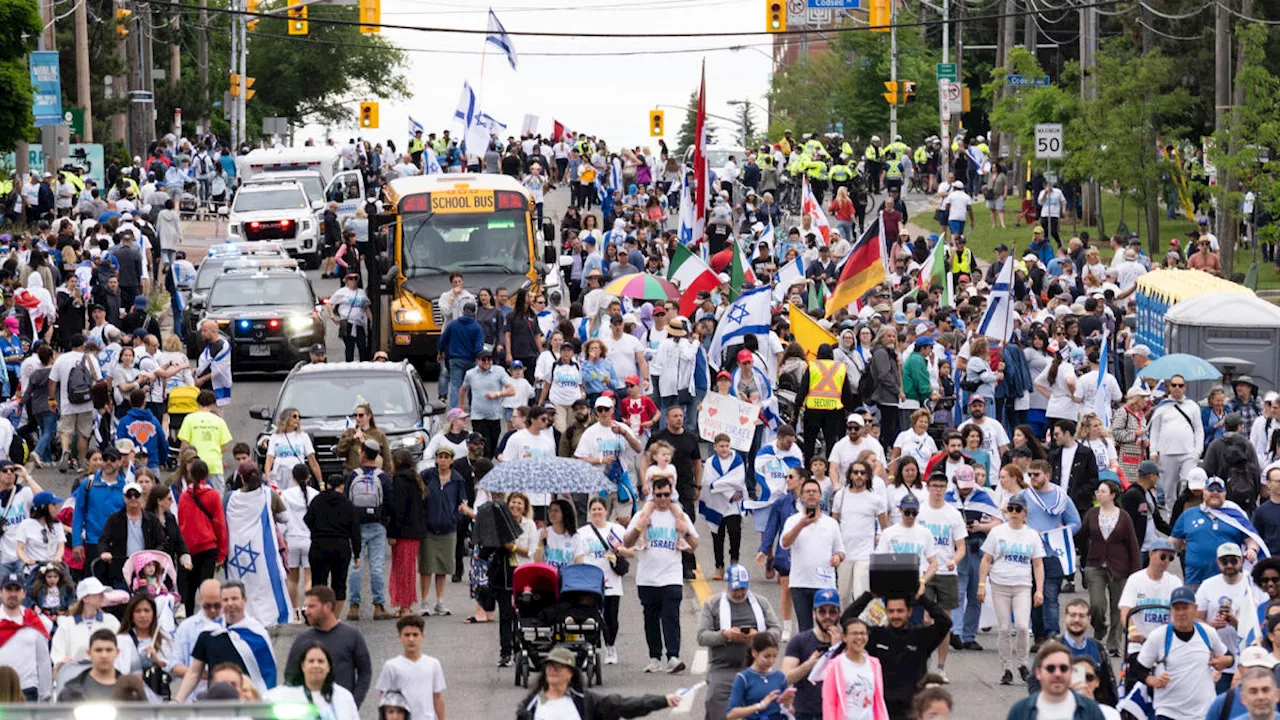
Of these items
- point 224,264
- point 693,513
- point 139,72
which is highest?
point 139,72

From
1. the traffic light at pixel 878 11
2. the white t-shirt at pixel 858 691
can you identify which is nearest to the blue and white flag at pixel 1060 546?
the white t-shirt at pixel 858 691

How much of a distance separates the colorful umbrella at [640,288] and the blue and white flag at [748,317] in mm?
2007

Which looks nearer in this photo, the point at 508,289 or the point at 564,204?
the point at 508,289

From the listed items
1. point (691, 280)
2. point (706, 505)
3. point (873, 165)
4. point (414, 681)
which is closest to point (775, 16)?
point (873, 165)

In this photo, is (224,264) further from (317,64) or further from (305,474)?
(317,64)

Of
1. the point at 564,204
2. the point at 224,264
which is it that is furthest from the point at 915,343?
the point at 564,204

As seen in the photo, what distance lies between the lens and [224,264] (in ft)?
111

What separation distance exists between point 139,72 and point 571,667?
54101mm

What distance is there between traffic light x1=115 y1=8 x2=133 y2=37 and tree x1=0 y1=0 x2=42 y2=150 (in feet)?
Answer: 44.8

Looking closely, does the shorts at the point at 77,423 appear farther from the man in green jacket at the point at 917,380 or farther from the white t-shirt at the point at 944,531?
the white t-shirt at the point at 944,531

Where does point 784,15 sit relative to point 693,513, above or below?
above

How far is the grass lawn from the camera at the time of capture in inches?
1785

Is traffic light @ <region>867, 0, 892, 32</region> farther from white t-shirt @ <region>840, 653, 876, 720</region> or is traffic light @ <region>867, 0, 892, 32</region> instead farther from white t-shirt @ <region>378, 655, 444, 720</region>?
white t-shirt @ <region>840, 653, 876, 720</region>

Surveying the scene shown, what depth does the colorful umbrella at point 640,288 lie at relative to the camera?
28141mm
